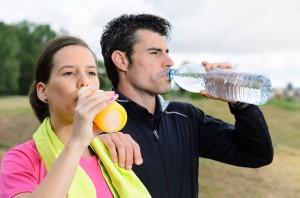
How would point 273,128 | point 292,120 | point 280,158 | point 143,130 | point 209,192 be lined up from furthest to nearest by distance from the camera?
point 292,120 → point 273,128 → point 280,158 → point 209,192 → point 143,130

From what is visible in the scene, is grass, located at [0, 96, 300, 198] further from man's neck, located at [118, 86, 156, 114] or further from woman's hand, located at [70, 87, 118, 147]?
woman's hand, located at [70, 87, 118, 147]

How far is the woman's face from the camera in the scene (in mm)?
2436

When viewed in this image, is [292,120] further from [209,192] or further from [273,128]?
[209,192]

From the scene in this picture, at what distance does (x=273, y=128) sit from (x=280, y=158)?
20.4ft

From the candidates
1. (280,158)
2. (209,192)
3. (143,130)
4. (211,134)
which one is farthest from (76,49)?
(280,158)

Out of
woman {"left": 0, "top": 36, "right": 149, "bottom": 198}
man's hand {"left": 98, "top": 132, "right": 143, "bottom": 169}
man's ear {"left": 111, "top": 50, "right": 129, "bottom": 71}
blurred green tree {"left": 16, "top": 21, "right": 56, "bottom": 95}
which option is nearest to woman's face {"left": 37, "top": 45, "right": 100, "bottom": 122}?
woman {"left": 0, "top": 36, "right": 149, "bottom": 198}

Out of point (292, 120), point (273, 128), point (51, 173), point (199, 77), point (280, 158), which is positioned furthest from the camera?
point (292, 120)

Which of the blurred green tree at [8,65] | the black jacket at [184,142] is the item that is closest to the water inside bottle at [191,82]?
the black jacket at [184,142]

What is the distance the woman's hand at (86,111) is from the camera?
2.17 metres

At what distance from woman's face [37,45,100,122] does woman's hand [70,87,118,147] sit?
0.56ft

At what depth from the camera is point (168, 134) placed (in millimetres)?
3414

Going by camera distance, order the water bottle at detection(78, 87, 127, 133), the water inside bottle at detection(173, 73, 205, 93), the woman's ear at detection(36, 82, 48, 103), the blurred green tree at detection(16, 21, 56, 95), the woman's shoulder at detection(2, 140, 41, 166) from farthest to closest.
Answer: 1. the blurred green tree at detection(16, 21, 56, 95)
2. the water inside bottle at detection(173, 73, 205, 93)
3. the woman's ear at detection(36, 82, 48, 103)
4. the woman's shoulder at detection(2, 140, 41, 166)
5. the water bottle at detection(78, 87, 127, 133)

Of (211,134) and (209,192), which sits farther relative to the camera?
(209,192)

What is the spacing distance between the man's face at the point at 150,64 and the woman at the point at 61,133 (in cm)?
92
